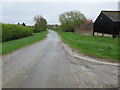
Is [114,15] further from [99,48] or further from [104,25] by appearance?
[99,48]

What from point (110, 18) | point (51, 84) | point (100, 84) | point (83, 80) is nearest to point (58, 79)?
point (51, 84)

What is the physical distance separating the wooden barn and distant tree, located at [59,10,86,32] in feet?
79.8

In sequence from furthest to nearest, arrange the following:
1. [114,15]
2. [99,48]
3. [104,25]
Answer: [104,25] → [114,15] → [99,48]

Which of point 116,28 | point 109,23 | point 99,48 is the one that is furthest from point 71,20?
point 99,48

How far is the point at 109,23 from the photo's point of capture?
25.0 meters

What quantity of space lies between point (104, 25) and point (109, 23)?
189cm

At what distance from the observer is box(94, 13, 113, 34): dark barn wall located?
80.9 ft

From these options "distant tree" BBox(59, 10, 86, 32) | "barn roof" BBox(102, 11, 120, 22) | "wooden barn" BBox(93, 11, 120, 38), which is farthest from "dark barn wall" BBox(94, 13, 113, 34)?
"distant tree" BBox(59, 10, 86, 32)

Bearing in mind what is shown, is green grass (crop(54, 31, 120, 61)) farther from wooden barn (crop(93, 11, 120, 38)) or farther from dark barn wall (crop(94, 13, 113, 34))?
dark barn wall (crop(94, 13, 113, 34))

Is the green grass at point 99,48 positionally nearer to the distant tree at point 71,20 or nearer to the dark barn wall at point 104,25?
the dark barn wall at point 104,25

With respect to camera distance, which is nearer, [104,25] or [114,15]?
[114,15]

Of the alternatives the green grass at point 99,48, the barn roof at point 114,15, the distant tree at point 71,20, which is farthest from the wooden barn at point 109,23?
the distant tree at point 71,20

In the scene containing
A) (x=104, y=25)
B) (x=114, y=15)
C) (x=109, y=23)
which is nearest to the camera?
(x=109, y=23)

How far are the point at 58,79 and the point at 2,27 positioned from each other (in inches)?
603
